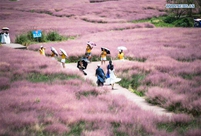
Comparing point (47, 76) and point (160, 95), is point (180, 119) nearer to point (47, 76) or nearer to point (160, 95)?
point (160, 95)

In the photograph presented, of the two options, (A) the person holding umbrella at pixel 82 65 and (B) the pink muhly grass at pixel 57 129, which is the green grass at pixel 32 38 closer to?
(A) the person holding umbrella at pixel 82 65

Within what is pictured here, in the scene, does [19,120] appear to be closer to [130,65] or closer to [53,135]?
[53,135]

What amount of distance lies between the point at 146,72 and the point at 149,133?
7.72m

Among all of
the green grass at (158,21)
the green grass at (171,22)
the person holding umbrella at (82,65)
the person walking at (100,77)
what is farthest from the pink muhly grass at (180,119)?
the green grass at (158,21)

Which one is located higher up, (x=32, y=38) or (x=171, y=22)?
(x=171, y=22)

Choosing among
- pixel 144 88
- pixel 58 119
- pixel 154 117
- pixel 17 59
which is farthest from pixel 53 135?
pixel 17 59

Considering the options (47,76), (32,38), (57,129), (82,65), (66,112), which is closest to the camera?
(57,129)

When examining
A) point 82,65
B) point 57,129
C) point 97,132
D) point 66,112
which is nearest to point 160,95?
point 66,112

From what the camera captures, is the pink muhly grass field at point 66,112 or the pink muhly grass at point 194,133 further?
the pink muhly grass field at point 66,112

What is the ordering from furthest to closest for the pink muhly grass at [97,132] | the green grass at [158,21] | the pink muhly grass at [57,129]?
the green grass at [158,21] → the pink muhly grass at [57,129] → the pink muhly grass at [97,132]

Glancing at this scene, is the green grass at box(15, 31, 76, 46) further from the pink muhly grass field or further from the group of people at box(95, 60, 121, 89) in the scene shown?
the pink muhly grass field

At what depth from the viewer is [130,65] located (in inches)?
567

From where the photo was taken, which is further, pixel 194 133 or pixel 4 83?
pixel 4 83

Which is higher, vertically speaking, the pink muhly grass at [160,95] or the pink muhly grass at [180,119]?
the pink muhly grass at [180,119]
